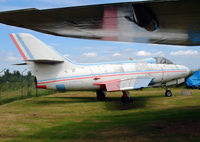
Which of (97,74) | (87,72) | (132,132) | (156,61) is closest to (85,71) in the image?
(87,72)

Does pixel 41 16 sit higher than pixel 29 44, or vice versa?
pixel 29 44

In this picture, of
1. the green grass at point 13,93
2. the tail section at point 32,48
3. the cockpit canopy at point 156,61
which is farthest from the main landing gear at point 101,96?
the green grass at point 13,93

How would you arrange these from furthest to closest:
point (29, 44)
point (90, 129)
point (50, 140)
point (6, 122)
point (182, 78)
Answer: point (182, 78) → point (29, 44) → point (6, 122) → point (90, 129) → point (50, 140)

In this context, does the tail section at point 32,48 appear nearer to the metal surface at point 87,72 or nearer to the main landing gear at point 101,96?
the metal surface at point 87,72

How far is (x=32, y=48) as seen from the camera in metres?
13.0

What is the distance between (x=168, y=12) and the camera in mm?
3002

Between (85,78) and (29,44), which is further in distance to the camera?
(85,78)

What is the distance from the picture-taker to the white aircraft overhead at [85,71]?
12867 millimetres

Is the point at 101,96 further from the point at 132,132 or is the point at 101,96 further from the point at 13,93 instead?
the point at 132,132

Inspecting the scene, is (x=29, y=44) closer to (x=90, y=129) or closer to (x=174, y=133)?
(x=90, y=129)

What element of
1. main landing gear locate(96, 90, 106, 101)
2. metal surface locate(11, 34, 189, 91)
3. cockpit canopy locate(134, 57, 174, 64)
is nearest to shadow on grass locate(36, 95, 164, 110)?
main landing gear locate(96, 90, 106, 101)

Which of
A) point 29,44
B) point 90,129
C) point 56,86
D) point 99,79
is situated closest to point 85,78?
point 99,79

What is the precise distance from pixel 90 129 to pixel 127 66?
28.8ft

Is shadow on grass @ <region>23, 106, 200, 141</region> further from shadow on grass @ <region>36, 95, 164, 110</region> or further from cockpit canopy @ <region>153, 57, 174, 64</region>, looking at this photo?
cockpit canopy @ <region>153, 57, 174, 64</region>
